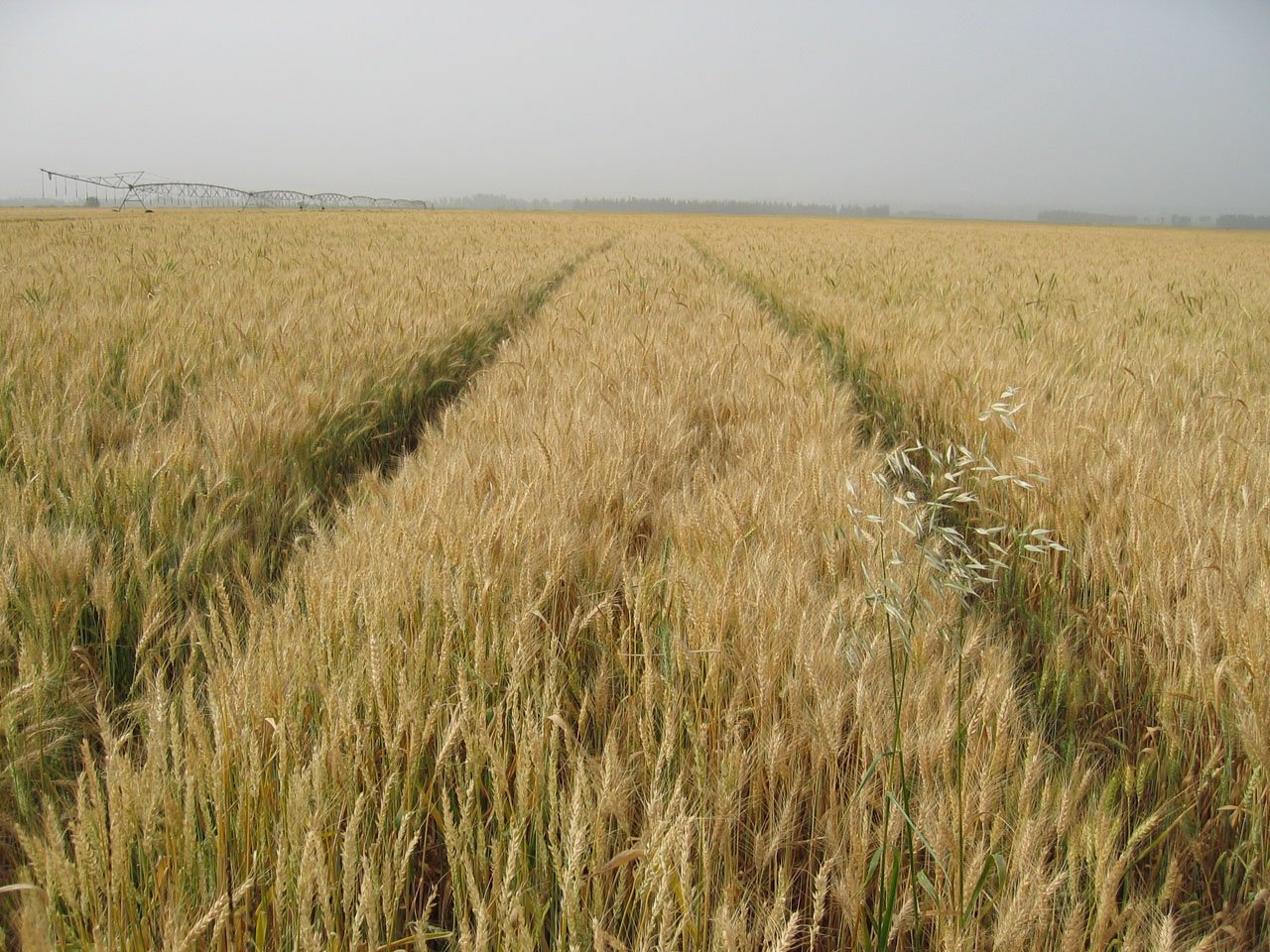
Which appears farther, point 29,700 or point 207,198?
point 207,198

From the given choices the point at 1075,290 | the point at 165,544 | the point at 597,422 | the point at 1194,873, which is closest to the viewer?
the point at 1194,873

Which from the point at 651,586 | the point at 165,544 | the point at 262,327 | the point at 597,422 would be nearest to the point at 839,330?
the point at 597,422

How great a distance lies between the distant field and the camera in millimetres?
708

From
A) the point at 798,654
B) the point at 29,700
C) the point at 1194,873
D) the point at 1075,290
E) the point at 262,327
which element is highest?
the point at 1075,290

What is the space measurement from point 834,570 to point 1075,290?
704 cm

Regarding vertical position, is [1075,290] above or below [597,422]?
above

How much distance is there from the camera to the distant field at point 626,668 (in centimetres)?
71

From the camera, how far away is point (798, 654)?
100 centimetres

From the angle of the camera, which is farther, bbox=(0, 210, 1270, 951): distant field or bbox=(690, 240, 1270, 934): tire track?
bbox=(690, 240, 1270, 934): tire track

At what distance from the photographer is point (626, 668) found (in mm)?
1076

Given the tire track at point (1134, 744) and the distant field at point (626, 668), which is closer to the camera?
the distant field at point (626, 668)

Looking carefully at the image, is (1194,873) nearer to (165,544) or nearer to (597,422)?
(597,422)

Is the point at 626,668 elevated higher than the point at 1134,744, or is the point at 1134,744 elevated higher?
the point at 626,668

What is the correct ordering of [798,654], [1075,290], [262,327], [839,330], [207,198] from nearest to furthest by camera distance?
[798,654] → [262,327] → [839,330] → [1075,290] → [207,198]
